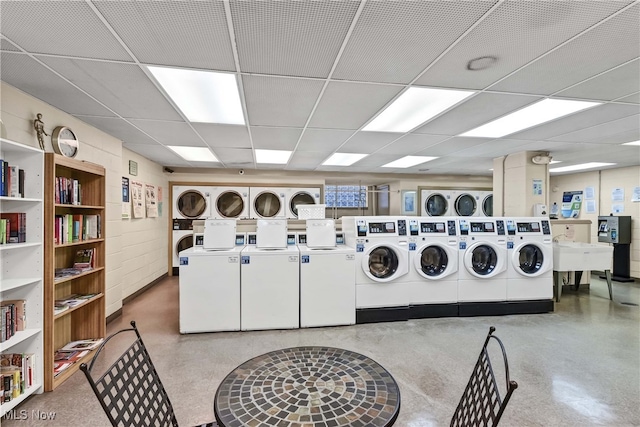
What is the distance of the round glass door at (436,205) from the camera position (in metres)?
7.07

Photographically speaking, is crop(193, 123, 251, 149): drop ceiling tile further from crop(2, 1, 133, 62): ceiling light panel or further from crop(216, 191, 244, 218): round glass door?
crop(216, 191, 244, 218): round glass door

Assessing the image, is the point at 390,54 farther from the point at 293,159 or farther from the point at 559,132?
the point at 293,159

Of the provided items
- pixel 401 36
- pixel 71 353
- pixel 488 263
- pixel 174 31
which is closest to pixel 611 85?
pixel 401 36

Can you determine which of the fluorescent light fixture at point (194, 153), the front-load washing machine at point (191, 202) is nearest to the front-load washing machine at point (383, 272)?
the fluorescent light fixture at point (194, 153)

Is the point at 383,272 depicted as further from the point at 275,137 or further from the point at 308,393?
the point at 308,393

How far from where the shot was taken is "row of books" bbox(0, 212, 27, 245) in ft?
6.32

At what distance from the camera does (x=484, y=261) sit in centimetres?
393

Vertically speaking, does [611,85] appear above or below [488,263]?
above

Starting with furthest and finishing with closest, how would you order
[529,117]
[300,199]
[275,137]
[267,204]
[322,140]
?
[300,199] → [267,204] → [322,140] → [275,137] → [529,117]

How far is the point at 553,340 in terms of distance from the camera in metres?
2.99

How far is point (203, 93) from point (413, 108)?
185 centimetres

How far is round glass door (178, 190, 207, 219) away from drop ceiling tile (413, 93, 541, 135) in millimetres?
4546

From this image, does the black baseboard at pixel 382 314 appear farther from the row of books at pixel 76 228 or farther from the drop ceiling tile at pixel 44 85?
the drop ceiling tile at pixel 44 85

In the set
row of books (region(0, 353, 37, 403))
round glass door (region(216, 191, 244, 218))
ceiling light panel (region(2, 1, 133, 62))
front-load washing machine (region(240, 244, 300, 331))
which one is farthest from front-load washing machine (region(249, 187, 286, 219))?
ceiling light panel (region(2, 1, 133, 62))
